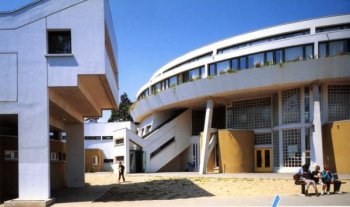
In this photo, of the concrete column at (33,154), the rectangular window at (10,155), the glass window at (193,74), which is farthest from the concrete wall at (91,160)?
the concrete column at (33,154)

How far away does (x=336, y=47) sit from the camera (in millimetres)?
34531

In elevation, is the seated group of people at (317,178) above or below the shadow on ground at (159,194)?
above

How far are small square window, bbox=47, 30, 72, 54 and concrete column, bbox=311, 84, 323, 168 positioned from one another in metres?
21.1

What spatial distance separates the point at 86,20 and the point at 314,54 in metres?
21.6

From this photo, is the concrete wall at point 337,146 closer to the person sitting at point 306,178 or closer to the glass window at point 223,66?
the glass window at point 223,66

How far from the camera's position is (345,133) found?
3183 cm

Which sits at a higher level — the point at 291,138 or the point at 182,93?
the point at 182,93

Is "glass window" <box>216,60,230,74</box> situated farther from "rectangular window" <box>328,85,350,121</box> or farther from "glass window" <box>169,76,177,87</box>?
"rectangular window" <box>328,85,350,121</box>

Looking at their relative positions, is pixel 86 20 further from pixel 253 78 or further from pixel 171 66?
pixel 171 66

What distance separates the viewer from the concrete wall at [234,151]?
38000 mm

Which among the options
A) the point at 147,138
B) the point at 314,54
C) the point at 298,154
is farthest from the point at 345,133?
the point at 147,138

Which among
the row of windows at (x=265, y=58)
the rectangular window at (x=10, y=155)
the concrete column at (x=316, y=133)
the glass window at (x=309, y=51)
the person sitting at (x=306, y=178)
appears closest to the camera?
the person sitting at (x=306, y=178)

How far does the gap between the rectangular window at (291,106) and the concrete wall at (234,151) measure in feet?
12.9

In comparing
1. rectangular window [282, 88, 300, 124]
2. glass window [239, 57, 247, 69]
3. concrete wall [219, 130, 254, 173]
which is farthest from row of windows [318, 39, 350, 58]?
concrete wall [219, 130, 254, 173]
